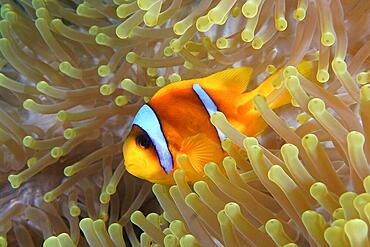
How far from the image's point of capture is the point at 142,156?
96 cm

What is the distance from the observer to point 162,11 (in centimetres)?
118

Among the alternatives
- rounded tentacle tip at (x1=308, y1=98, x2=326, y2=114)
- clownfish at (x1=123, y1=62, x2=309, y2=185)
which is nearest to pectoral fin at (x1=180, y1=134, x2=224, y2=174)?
clownfish at (x1=123, y1=62, x2=309, y2=185)

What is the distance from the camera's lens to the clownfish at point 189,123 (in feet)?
3.16

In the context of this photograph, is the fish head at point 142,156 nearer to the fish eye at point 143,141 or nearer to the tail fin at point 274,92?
the fish eye at point 143,141

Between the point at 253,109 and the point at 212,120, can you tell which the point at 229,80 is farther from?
the point at 212,120

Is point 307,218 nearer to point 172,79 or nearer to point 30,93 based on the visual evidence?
point 172,79

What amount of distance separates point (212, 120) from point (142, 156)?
16 cm

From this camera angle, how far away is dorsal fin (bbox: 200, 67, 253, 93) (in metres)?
1.01

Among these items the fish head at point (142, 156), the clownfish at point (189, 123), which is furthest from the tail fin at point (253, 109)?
the fish head at point (142, 156)

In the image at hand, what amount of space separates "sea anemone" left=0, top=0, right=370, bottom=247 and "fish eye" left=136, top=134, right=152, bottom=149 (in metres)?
0.07

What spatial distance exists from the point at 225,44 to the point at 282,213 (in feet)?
1.07

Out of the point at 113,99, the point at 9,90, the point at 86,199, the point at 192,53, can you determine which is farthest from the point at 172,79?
the point at 9,90

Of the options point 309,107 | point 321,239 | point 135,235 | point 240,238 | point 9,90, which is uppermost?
point 309,107

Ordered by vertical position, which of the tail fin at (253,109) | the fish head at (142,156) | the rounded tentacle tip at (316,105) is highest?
the rounded tentacle tip at (316,105)
